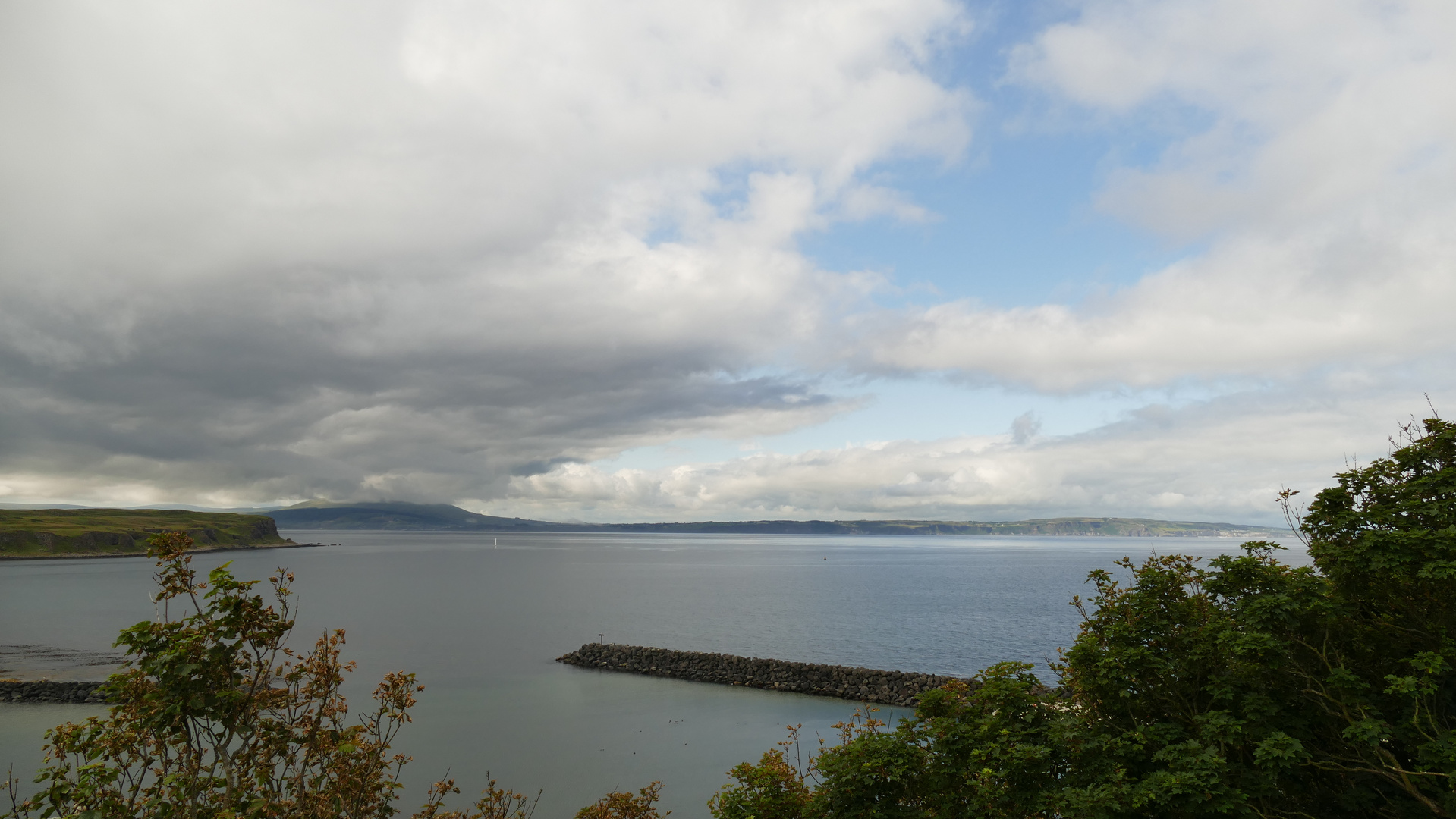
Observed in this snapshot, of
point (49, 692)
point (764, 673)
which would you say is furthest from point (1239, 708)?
point (49, 692)

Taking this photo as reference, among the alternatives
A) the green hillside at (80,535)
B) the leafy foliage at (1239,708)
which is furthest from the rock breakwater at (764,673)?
the green hillside at (80,535)

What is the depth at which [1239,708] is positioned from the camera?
35.6ft

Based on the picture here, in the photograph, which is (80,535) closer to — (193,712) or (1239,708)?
(193,712)

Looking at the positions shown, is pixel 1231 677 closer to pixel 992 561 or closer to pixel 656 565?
pixel 656 565

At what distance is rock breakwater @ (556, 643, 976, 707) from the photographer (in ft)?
123

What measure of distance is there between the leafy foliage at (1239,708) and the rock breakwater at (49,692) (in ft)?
131

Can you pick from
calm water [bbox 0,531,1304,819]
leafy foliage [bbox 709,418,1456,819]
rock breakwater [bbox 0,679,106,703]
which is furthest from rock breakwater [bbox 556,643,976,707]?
leafy foliage [bbox 709,418,1456,819]

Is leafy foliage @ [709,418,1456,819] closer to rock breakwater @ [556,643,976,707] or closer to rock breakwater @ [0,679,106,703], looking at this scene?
rock breakwater @ [556,643,976,707]

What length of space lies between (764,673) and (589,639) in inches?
785

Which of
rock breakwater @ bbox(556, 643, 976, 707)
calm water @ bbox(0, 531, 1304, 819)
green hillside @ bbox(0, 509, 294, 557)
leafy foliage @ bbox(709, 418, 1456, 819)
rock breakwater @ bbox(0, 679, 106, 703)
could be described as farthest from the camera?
green hillside @ bbox(0, 509, 294, 557)

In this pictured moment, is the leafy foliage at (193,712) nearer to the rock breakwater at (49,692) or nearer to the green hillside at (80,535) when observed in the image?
the rock breakwater at (49,692)

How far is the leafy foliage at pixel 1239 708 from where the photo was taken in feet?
31.2

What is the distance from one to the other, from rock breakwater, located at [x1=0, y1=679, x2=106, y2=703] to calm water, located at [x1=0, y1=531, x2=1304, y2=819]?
102cm

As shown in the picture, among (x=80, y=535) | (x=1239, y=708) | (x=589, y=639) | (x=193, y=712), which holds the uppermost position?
(x=193, y=712)
